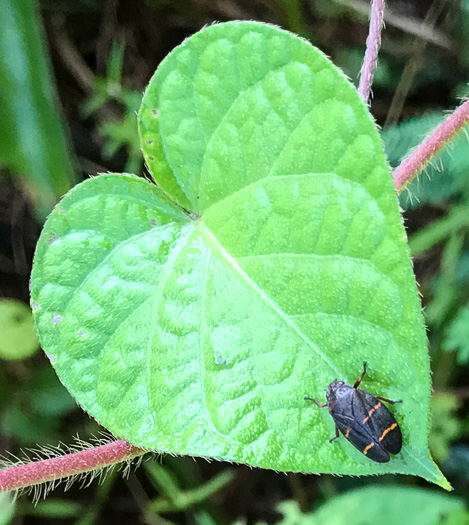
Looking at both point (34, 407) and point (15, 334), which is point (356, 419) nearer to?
point (15, 334)

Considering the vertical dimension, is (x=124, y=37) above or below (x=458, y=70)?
above

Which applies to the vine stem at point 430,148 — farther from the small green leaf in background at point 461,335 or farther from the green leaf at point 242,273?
the small green leaf in background at point 461,335

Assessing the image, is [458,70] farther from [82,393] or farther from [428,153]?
[82,393]

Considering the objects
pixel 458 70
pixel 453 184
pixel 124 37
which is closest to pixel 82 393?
pixel 453 184

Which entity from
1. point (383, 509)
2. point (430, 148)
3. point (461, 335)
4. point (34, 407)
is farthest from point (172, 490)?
point (430, 148)

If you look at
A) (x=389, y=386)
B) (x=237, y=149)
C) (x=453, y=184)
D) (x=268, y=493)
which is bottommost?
(x=268, y=493)

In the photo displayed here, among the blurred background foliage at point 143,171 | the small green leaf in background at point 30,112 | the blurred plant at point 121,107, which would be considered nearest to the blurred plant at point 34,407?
the blurred background foliage at point 143,171
